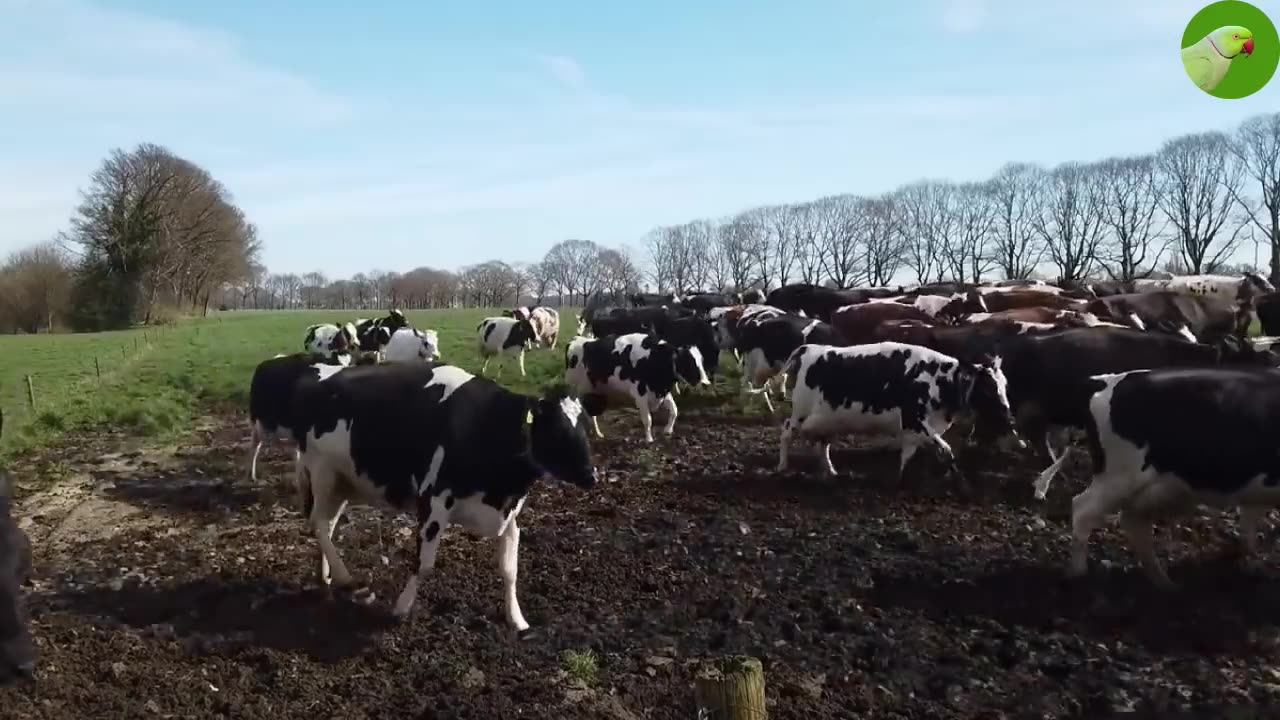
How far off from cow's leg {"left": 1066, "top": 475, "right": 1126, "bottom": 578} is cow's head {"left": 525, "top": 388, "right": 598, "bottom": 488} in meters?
4.17

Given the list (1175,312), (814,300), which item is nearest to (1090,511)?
(1175,312)

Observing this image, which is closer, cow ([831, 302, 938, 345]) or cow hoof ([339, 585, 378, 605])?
cow hoof ([339, 585, 378, 605])

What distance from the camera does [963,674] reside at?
6156mm

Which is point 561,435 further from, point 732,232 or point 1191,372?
point 732,232

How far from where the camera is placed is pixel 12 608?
4.71 metres

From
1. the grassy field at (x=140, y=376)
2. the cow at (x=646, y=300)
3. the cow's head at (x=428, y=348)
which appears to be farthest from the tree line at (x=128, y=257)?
the cow's head at (x=428, y=348)

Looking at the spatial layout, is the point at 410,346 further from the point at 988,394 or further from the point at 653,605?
the point at 653,605

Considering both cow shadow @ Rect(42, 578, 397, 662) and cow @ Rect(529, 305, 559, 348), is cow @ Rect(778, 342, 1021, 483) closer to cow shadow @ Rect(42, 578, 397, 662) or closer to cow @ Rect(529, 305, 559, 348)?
cow shadow @ Rect(42, 578, 397, 662)

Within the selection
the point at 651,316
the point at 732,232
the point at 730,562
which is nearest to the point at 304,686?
the point at 730,562

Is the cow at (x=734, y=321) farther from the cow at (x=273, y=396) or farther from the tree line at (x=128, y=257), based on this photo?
the tree line at (x=128, y=257)

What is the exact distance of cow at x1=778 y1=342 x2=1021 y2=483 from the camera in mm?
11672

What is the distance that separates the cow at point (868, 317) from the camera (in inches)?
813

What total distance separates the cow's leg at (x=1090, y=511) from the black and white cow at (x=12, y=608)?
24.7 ft

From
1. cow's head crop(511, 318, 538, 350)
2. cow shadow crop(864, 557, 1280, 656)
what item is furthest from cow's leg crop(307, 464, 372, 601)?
cow's head crop(511, 318, 538, 350)
